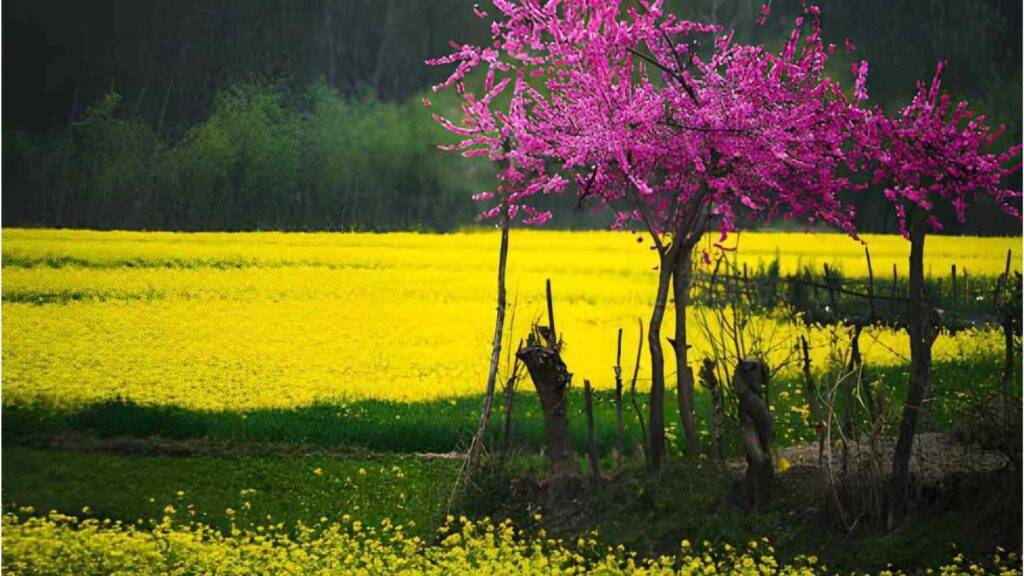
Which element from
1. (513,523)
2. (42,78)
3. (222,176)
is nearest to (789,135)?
(513,523)

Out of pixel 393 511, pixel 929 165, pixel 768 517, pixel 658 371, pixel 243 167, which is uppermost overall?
pixel 929 165

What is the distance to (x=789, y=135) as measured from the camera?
6438 mm

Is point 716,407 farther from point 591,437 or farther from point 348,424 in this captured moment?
point 348,424

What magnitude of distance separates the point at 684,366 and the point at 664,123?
97cm

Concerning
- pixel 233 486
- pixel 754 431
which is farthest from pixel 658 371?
pixel 233 486

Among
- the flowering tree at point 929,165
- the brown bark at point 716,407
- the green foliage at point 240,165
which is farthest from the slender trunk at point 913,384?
the green foliage at point 240,165

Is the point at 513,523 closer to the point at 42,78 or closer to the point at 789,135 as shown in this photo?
the point at 789,135

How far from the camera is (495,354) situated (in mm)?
6793

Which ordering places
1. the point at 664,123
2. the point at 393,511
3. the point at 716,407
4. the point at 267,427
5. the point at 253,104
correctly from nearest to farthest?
the point at 716,407, the point at 664,123, the point at 393,511, the point at 267,427, the point at 253,104

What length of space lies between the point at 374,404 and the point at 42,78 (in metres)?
2.00

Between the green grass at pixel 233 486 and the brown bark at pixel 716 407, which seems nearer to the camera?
the brown bark at pixel 716 407

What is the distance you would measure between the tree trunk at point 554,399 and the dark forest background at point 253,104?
2.88 ft

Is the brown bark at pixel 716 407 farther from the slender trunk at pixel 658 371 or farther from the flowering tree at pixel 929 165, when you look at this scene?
the flowering tree at pixel 929 165

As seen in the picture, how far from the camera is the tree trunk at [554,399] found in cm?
645
